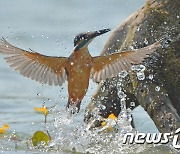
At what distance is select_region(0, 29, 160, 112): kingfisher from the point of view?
7.54 m

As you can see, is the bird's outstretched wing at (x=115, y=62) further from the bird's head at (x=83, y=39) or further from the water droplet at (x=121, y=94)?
the water droplet at (x=121, y=94)

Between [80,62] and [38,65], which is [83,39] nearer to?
[80,62]

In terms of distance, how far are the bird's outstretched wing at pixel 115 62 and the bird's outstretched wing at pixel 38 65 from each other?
29cm

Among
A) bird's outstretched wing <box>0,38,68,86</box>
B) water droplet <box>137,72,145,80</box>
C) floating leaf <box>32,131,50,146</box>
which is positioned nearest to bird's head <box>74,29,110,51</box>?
bird's outstretched wing <box>0,38,68,86</box>

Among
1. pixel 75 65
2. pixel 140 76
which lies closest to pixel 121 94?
pixel 140 76

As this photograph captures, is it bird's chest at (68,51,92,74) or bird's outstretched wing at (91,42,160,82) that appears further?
bird's outstretched wing at (91,42,160,82)

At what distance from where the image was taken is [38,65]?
767cm

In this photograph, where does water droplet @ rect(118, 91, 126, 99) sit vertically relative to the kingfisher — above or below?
below

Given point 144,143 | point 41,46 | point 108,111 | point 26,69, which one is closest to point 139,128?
point 108,111

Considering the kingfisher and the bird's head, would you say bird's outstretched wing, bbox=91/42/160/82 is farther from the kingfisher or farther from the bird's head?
the bird's head

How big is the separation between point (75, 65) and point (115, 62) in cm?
39

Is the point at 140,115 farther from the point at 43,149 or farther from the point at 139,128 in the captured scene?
the point at 43,149

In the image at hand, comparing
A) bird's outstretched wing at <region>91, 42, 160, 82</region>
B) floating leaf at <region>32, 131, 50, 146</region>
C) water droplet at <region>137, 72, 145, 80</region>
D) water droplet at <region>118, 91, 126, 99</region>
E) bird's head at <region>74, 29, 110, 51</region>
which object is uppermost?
bird's head at <region>74, 29, 110, 51</region>

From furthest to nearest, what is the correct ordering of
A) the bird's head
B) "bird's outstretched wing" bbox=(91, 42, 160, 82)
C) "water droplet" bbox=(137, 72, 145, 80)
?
"water droplet" bbox=(137, 72, 145, 80), "bird's outstretched wing" bbox=(91, 42, 160, 82), the bird's head
